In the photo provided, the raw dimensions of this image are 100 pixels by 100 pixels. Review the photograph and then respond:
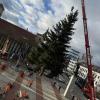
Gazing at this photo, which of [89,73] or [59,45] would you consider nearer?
[89,73]

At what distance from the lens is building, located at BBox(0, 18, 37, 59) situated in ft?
234

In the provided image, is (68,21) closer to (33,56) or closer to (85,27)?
(33,56)

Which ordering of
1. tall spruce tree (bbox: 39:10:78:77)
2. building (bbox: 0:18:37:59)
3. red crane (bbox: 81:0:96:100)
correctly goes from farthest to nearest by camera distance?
building (bbox: 0:18:37:59) < tall spruce tree (bbox: 39:10:78:77) < red crane (bbox: 81:0:96:100)

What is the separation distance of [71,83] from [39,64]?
1869 centimetres

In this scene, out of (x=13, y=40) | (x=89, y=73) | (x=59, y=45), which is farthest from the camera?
(x=13, y=40)

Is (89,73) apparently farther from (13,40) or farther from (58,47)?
(13,40)

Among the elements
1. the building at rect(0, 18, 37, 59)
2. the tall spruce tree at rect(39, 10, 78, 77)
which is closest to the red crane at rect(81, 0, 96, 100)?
the tall spruce tree at rect(39, 10, 78, 77)

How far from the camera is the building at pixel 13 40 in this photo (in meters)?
71.2

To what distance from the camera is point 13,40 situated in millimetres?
74625

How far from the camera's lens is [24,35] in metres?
86.5

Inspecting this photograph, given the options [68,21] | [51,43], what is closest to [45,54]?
[51,43]


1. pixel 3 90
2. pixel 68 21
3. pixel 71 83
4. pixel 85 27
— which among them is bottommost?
pixel 3 90

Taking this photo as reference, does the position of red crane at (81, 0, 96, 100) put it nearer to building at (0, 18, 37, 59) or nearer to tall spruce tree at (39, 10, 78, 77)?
tall spruce tree at (39, 10, 78, 77)

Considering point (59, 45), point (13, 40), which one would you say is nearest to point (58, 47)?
point (59, 45)
